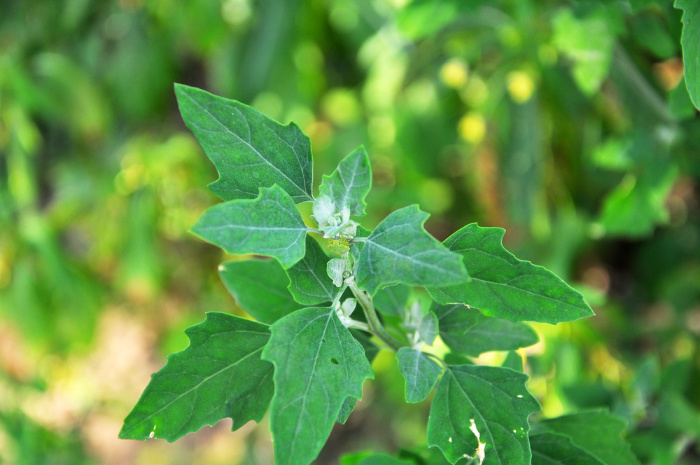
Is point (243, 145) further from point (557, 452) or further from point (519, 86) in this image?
point (519, 86)

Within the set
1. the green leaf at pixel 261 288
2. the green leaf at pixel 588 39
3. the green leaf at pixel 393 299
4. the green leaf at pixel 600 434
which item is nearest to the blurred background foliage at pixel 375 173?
the green leaf at pixel 588 39

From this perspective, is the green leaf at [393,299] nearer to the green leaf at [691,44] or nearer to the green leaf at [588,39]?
the green leaf at [691,44]

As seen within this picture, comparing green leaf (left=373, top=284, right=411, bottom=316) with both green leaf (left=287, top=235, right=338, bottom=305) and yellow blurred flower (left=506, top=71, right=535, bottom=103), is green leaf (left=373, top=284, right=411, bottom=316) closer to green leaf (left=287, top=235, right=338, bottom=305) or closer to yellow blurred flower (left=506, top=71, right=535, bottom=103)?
green leaf (left=287, top=235, right=338, bottom=305)

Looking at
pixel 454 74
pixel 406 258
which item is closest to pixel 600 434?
pixel 406 258

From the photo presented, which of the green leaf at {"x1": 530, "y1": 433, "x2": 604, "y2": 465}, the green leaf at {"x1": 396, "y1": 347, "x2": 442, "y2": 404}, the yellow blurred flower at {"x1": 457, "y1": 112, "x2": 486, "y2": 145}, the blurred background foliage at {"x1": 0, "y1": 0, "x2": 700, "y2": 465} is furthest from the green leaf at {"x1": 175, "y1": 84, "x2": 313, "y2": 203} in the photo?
the yellow blurred flower at {"x1": 457, "y1": 112, "x2": 486, "y2": 145}

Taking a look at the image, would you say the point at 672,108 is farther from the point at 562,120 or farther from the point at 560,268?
the point at 562,120

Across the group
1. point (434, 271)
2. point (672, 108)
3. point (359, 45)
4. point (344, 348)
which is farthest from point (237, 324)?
point (359, 45)
